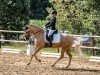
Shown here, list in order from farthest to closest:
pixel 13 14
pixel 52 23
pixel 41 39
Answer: pixel 13 14, pixel 41 39, pixel 52 23

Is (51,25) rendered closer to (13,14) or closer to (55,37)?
(55,37)

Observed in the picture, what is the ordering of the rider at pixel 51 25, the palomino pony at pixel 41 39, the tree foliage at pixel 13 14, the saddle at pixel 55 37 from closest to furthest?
the rider at pixel 51 25 < the palomino pony at pixel 41 39 < the saddle at pixel 55 37 < the tree foliage at pixel 13 14

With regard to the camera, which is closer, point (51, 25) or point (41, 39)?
point (51, 25)

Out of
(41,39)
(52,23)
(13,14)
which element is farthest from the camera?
(13,14)

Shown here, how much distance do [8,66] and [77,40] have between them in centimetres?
380

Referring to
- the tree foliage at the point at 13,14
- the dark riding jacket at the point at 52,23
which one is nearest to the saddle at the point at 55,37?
the dark riding jacket at the point at 52,23

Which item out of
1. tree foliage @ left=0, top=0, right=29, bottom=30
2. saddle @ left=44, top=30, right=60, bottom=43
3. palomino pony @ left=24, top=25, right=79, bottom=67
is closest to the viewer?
palomino pony @ left=24, top=25, right=79, bottom=67

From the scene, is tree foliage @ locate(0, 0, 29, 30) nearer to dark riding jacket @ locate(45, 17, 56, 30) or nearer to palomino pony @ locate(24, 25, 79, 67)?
palomino pony @ locate(24, 25, 79, 67)

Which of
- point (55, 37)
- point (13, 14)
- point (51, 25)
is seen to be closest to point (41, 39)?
point (55, 37)

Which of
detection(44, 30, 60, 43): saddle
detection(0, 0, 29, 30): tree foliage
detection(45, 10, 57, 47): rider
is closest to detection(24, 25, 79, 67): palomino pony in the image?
detection(44, 30, 60, 43): saddle

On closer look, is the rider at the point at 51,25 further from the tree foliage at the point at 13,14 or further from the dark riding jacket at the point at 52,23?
the tree foliage at the point at 13,14

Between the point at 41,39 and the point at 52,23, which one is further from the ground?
the point at 52,23

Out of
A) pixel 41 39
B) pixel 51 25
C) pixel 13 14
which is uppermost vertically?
pixel 51 25

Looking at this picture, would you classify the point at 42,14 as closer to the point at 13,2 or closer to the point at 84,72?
the point at 13,2
